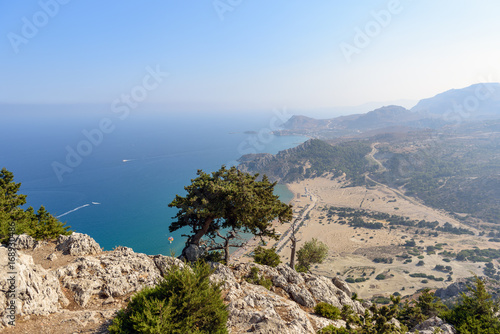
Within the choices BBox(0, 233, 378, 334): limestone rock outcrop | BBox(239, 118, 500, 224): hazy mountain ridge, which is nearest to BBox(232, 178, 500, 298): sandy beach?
BBox(239, 118, 500, 224): hazy mountain ridge

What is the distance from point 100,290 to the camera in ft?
41.2

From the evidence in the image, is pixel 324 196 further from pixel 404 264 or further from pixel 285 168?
pixel 404 264

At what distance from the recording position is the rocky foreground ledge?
382 inches

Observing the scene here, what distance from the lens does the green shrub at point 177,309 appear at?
25.7ft

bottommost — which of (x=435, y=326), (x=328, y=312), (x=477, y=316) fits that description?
(x=435, y=326)

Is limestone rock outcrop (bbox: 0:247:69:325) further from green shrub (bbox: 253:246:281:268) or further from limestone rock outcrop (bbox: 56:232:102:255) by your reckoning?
green shrub (bbox: 253:246:281:268)

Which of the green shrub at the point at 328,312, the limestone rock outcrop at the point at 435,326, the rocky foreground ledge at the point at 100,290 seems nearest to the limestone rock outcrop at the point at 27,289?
the rocky foreground ledge at the point at 100,290

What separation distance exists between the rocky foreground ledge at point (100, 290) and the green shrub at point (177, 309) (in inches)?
44.9

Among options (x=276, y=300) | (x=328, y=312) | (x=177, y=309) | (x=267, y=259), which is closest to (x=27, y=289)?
(x=177, y=309)

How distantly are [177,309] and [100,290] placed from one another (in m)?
6.95

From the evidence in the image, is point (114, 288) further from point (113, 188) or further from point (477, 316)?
point (113, 188)

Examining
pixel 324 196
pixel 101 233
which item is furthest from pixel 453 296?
pixel 101 233

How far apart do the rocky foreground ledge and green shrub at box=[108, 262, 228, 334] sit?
3.74 feet

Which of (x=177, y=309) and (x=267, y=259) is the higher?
(x=177, y=309)
